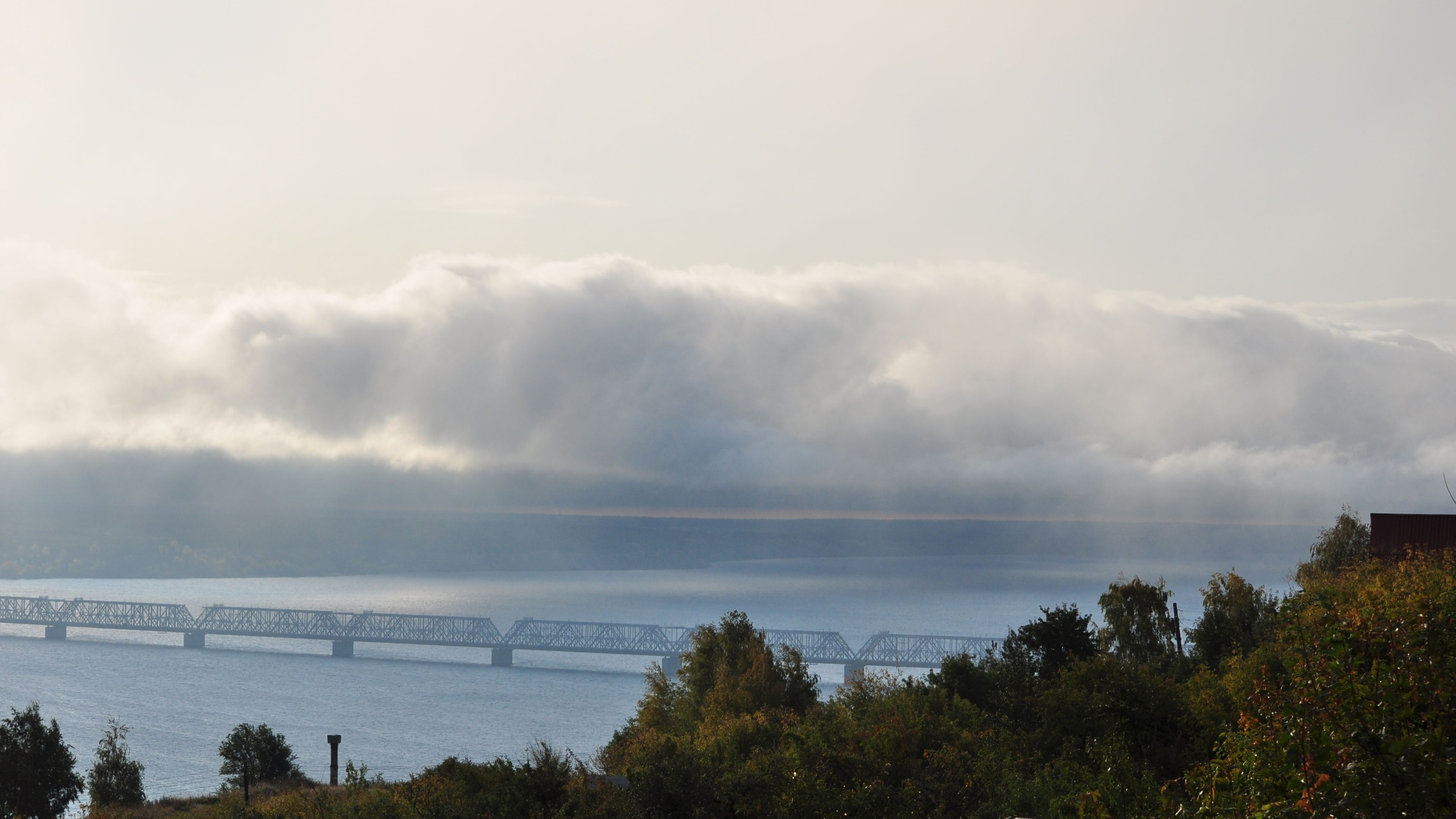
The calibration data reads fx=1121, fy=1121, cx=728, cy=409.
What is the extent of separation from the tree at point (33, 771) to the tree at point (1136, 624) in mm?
73553

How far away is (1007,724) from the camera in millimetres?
58688

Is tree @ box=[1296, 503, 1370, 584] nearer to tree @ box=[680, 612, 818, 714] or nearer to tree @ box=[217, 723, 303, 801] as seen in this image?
tree @ box=[680, 612, 818, 714]

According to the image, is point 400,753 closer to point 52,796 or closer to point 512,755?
point 512,755

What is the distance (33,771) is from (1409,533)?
8574 centimetres

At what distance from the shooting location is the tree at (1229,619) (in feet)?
223

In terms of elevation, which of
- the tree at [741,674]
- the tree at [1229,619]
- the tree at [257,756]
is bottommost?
the tree at [257,756]

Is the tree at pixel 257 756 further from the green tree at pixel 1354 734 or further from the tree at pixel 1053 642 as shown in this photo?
the green tree at pixel 1354 734

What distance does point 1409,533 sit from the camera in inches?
2224

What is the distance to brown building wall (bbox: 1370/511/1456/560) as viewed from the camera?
54.6 m

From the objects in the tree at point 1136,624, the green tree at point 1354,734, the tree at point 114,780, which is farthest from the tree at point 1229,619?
the tree at point 114,780

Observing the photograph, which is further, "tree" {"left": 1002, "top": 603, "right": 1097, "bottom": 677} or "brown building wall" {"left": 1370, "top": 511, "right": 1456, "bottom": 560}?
"tree" {"left": 1002, "top": 603, "right": 1097, "bottom": 677}

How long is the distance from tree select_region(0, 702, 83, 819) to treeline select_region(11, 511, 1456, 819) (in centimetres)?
1134

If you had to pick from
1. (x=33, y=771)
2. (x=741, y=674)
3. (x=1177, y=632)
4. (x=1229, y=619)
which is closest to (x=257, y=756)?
(x=33, y=771)

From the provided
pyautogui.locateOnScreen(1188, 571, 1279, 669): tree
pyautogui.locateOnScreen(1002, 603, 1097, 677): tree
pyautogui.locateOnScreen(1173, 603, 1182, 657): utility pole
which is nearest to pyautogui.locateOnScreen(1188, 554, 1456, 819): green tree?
pyautogui.locateOnScreen(1188, 571, 1279, 669): tree
